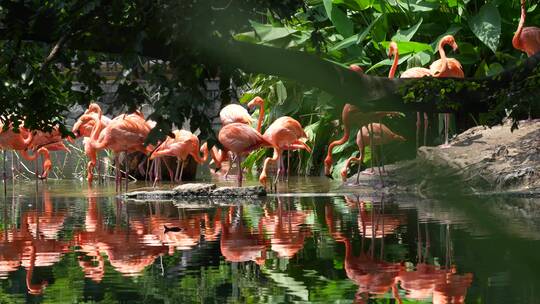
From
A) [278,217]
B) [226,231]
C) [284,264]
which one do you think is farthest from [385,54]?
[284,264]

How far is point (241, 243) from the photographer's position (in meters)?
6.65

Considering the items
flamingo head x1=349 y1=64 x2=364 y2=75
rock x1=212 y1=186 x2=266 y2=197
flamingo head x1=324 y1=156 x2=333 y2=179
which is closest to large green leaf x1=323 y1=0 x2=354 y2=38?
flamingo head x1=324 y1=156 x2=333 y2=179

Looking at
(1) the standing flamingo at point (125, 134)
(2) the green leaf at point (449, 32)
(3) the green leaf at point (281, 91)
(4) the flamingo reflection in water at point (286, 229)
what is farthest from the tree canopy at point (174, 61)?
(3) the green leaf at point (281, 91)

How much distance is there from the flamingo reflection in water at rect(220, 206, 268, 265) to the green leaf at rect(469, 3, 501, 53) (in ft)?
19.9

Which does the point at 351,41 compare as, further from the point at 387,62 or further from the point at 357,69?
the point at 357,69

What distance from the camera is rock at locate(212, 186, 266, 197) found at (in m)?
10.7

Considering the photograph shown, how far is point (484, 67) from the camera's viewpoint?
14.0 metres

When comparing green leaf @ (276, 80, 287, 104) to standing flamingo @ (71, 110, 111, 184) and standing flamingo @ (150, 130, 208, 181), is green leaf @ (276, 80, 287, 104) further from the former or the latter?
standing flamingo @ (71, 110, 111, 184)

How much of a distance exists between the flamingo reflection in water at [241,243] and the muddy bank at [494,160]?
310 cm

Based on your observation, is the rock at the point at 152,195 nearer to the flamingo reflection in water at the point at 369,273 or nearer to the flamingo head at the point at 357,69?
the flamingo head at the point at 357,69

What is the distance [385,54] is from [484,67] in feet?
5.03

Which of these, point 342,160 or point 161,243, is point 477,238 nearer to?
point 161,243

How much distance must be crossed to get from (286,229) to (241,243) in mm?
879

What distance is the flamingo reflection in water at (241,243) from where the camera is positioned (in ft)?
19.5
